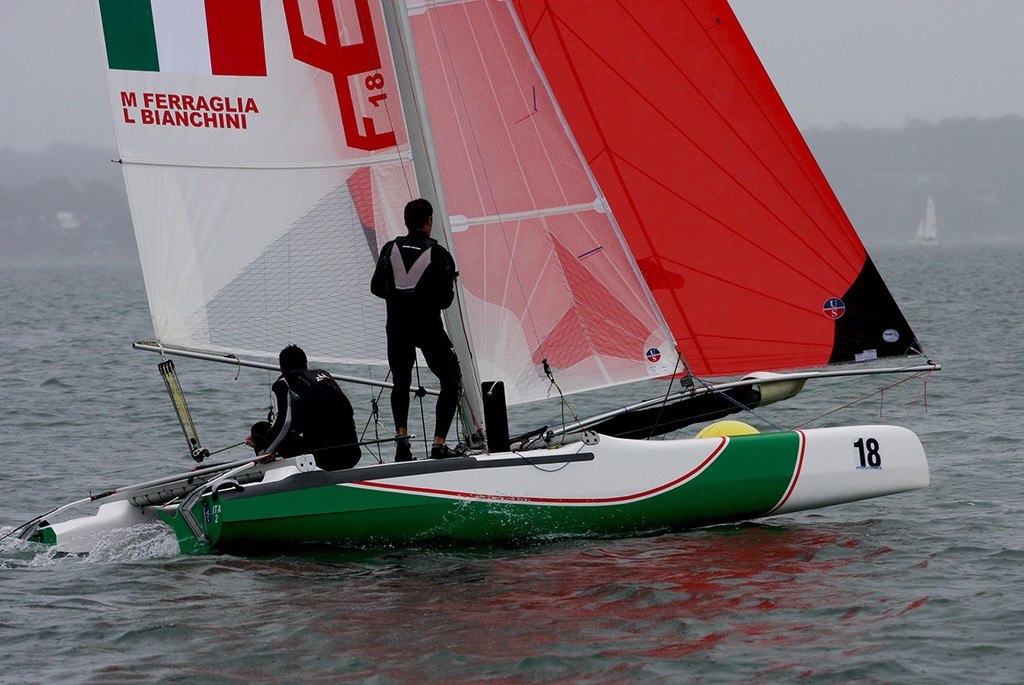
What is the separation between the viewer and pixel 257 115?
7418 millimetres

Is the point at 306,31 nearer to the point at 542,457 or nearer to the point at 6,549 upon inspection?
the point at 542,457

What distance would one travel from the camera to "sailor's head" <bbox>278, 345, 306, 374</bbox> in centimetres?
713

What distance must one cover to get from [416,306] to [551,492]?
1136 mm

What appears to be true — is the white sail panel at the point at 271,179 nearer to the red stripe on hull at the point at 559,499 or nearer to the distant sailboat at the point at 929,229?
the red stripe on hull at the point at 559,499

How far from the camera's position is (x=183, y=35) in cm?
732

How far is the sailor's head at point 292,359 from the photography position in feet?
23.4

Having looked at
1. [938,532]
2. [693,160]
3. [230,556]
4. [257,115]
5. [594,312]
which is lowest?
[938,532]

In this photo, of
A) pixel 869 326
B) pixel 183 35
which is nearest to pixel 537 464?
pixel 869 326

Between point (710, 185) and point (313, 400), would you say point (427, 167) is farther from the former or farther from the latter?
point (710, 185)

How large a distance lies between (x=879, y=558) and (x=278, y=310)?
3.34m

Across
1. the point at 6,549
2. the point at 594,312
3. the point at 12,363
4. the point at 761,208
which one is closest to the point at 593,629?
the point at 594,312

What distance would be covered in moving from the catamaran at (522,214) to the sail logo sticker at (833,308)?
1 cm

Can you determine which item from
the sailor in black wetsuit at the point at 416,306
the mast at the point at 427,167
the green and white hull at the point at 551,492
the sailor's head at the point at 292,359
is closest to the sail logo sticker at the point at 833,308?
the green and white hull at the point at 551,492

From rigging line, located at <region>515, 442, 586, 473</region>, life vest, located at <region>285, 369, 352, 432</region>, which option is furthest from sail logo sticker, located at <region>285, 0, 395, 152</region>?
rigging line, located at <region>515, 442, 586, 473</region>
